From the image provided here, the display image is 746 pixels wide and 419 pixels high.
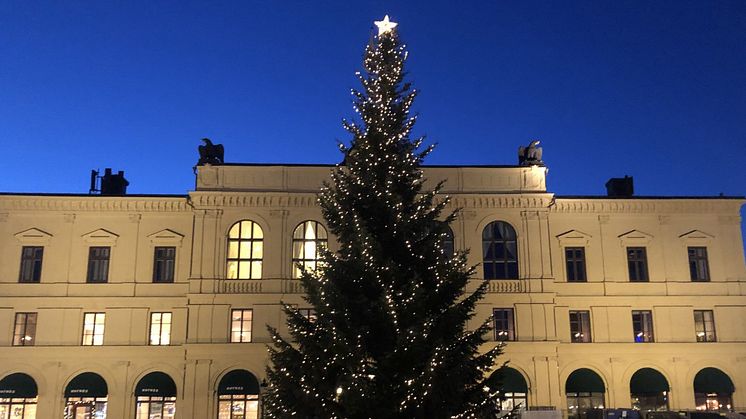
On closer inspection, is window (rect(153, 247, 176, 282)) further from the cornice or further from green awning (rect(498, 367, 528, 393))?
green awning (rect(498, 367, 528, 393))

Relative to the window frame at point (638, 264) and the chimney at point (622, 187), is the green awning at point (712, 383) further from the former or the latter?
the chimney at point (622, 187)

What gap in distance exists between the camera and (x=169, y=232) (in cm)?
3969

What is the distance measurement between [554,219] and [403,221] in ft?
78.6

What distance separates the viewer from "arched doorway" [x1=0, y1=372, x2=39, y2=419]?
37.4 meters

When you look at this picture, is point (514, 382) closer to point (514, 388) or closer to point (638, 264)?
point (514, 388)

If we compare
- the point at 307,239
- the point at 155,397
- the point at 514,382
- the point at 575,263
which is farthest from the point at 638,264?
the point at 155,397

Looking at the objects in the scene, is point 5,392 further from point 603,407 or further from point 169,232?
point 603,407

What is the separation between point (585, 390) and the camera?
127ft

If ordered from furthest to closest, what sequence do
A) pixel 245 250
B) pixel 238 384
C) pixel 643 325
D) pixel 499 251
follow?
pixel 643 325 → pixel 499 251 → pixel 245 250 → pixel 238 384

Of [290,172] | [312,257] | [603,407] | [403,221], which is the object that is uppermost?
[290,172]

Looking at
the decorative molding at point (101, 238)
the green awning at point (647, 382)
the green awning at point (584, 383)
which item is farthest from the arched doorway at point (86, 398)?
the green awning at point (647, 382)

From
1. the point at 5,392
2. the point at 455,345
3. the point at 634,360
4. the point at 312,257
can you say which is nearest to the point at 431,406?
the point at 455,345

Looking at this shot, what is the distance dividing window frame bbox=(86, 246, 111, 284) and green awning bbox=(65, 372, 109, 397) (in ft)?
15.8

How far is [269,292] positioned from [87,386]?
1024 centimetres
